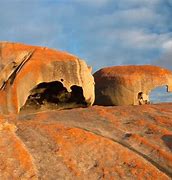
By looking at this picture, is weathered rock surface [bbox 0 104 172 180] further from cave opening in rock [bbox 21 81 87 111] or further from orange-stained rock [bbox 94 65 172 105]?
orange-stained rock [bbox 94 65 172 105]

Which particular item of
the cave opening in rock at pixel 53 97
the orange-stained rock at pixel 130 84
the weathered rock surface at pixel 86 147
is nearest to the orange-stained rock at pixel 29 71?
the cave opening in rock at pixel 53 97

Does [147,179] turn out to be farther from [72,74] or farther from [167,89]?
[167,89]

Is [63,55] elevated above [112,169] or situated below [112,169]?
above

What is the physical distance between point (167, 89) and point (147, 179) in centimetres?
1375

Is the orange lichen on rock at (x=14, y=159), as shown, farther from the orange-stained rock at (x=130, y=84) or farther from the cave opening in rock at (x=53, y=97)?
the orange-stained rock at (x=130, y=84)

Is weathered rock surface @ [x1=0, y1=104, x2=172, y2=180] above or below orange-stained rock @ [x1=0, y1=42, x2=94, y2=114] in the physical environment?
below

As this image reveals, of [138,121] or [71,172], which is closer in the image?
[71,172]

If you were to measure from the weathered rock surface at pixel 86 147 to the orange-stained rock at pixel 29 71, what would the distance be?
5110 mm

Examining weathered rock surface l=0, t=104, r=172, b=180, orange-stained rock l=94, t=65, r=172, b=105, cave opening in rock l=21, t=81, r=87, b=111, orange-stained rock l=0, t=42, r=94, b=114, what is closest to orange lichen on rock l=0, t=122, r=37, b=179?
weathered rock surface l=0, t=104, r=172, b=180

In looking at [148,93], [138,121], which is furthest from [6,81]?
[148,93]

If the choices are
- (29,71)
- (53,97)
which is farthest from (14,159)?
(53,97)

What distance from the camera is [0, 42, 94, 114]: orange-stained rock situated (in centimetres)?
1471

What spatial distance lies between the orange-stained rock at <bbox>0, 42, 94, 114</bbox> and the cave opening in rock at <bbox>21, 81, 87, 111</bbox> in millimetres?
318

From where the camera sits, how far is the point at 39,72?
15148mm
